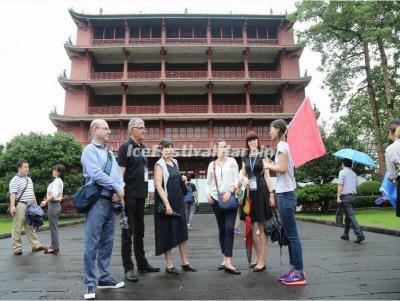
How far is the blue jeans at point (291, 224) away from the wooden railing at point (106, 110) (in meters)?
25.7

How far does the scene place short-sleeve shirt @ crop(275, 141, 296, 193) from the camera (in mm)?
4090

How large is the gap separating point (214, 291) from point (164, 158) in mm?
1957

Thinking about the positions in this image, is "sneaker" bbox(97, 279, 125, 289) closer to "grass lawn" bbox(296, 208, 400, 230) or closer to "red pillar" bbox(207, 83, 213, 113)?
"grass lawn" bbox(296, 208, 400, 230)

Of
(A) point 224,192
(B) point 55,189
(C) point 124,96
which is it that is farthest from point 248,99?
(A) point 224,192

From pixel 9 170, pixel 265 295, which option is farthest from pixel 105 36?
pixel 265 295

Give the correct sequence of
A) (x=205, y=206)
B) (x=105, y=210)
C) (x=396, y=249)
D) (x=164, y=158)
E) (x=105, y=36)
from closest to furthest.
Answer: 1. (x=105, y=210)
2. (x=164, y=158)
3. (x=396, y=249)
4. (x=205, y=206)
5. (x=105, y=36)

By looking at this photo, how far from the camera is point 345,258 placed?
18.4 feet

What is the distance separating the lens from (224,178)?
15.9ft

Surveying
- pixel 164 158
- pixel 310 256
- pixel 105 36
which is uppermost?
pixel 105 36

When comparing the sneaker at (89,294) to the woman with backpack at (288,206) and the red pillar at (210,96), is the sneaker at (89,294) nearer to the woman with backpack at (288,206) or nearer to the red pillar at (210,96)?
the woman with backpack at (288,206)

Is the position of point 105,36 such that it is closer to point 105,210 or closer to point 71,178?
point 71,178

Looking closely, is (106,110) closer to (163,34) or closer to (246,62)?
(163,34)

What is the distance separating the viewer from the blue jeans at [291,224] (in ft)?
13.0

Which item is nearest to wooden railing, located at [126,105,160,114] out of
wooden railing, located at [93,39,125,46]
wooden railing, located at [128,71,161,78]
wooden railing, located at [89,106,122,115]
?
wooden railing, located at [89,106,122,115]
